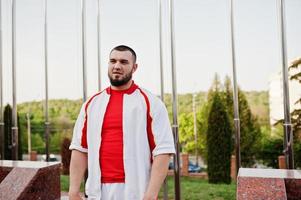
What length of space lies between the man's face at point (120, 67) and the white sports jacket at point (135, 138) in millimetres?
94

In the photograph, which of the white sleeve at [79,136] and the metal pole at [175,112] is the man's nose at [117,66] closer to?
the white sleeve at [79,136]

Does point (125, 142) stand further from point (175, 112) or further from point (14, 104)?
point (14, 104)

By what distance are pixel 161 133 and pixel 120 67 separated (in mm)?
394

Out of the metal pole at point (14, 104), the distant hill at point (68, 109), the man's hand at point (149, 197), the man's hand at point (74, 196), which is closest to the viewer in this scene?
the man's hand at point (149, 197)

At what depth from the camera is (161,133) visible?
181 centimetres

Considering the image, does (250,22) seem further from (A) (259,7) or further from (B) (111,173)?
(B) (111,173)

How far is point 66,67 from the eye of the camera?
6.26m

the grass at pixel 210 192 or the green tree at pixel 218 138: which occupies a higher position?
the green tree at pixel 218 138

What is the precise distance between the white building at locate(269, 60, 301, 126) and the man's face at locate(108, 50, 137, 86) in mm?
5495

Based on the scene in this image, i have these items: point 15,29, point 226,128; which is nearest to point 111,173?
point 15,29

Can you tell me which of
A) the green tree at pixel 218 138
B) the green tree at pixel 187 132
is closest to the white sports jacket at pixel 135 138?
the green tree at pixel 218 138

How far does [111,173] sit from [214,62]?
218 inches

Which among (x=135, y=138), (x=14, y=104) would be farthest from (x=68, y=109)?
(x=135, y=138)

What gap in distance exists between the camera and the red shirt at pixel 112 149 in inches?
69.8
